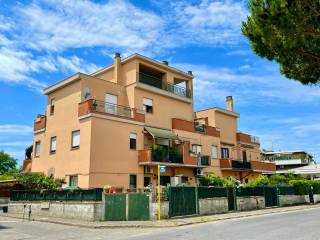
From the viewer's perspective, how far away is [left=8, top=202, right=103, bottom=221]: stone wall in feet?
69.6

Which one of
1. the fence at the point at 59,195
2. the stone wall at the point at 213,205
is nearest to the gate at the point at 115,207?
the fence at the point at 59,195

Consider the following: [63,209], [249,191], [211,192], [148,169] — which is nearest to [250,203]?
[249,191]

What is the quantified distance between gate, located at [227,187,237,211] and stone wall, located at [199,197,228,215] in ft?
2.34

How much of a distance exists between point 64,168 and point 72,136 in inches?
107

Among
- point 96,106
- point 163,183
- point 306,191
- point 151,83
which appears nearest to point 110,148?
point 96,106

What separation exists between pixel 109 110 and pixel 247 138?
77.9ft

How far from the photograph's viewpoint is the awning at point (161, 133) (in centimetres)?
3169

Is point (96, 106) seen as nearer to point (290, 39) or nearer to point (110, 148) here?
point (110, 148)

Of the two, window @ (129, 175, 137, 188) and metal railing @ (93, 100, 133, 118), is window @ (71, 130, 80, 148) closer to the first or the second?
metal railing @ (93, 100, 133, 118)

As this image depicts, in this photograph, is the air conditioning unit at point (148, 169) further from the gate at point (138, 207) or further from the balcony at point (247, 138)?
the balcony at point (247, 138)

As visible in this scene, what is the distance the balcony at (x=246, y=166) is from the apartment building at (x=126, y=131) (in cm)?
15

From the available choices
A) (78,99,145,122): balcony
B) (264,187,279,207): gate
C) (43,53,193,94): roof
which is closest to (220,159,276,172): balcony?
(264,187,279,207): gate

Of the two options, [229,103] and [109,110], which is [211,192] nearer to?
[109,110]

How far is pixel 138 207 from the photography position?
21641 mm
